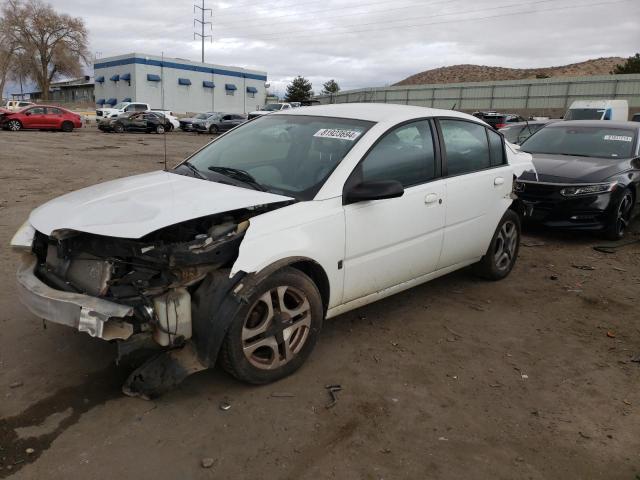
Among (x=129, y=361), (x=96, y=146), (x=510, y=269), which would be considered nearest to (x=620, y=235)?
(x=510, y=269)

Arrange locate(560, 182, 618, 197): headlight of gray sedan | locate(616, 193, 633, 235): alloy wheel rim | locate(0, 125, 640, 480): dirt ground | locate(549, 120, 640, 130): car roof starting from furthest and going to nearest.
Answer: locate(549, 120, 640, 130): car roof < locate(616, 193, 633, 235): alloy wheel rim < locate(560, 182, 618, 197): headlight of gray sedan < locate(0, 125, 640, 480): dirt ground

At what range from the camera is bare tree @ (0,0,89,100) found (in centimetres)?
5772

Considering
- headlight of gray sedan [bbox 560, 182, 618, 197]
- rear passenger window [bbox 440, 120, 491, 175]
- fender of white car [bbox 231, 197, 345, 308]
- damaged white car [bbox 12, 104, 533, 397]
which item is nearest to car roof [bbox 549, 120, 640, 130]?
headlight of gray sedan [bbox 560, 182, 618, 197]

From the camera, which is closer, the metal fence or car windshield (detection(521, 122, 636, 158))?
car windshield (detection(521, 122, 636, 158))

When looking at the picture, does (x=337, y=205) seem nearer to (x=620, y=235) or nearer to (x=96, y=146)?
(x=620, y=235)

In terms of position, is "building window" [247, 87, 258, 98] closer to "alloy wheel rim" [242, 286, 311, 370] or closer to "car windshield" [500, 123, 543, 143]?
"car windshield" [500, 123, 543, 143]

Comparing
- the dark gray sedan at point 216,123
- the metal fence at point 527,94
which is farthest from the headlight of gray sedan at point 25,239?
the metal fence at point 527,94

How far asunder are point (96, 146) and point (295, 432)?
1886 centimetres

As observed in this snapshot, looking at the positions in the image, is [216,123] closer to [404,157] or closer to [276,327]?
[404,157]

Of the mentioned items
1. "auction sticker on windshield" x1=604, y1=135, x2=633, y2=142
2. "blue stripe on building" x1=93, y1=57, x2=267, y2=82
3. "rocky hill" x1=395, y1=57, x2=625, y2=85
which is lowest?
"auction sticker on windshield" x1=604, y1=135, x2=633, y2=142

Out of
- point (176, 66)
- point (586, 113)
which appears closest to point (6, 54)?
point (176, 66)

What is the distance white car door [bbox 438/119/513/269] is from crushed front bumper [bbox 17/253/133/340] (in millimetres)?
2649

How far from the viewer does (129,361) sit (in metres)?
2.98

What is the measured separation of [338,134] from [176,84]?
55313 mm
